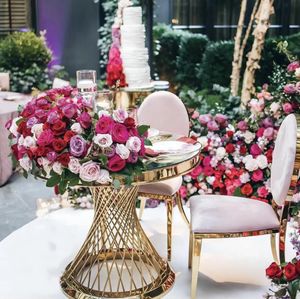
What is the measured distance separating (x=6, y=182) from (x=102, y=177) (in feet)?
9.46

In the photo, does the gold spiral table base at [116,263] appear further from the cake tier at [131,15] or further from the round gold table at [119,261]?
the cake tier at [131,15]

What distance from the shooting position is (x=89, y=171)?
95.3 inches

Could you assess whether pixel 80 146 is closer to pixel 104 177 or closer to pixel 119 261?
pixel 104 177

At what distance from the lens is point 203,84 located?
8414mm

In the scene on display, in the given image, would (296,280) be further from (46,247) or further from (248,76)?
(248,76)

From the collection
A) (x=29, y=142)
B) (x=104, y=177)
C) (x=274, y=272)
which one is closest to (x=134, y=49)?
(x=29, y=142)

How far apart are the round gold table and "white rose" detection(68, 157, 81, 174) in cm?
30

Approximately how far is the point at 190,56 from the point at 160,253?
19.5ft

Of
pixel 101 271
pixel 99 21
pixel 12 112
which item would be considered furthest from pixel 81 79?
pixel 99 21

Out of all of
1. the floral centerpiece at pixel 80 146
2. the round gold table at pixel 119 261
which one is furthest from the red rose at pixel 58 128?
the round gold table at pixel 119 261

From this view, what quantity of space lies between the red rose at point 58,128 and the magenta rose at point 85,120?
74 millimetres

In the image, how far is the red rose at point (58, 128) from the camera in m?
2.47

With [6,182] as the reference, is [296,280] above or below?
above

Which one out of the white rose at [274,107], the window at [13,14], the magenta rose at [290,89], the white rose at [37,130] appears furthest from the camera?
the window at [13,14]
